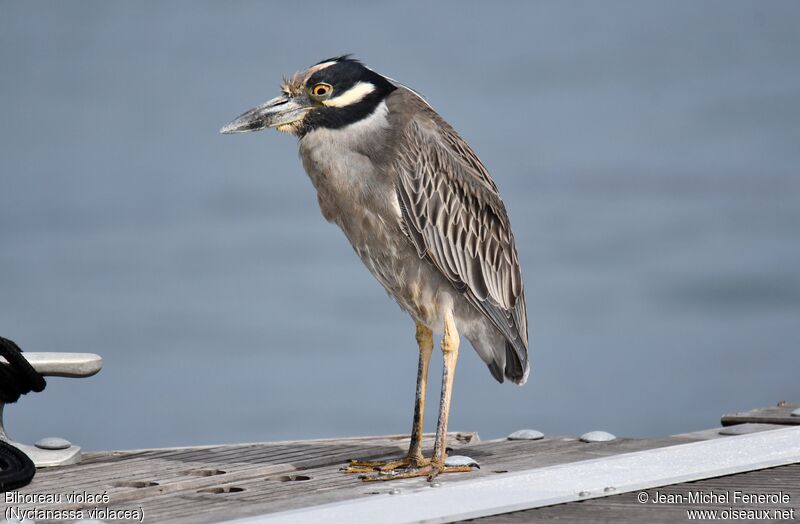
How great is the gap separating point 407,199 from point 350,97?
2.20 ft

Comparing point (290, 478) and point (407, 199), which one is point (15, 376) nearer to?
point (290, 478)

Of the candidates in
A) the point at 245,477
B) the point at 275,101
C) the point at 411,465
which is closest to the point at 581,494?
the point at 411,465

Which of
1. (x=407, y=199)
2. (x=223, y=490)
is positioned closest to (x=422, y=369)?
(x=407, y=199)

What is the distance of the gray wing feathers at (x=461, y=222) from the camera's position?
672 cm

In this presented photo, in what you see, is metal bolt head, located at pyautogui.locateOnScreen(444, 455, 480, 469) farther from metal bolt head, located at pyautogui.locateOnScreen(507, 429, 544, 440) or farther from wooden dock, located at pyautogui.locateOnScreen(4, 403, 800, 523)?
metal bolt head, located at pyautogui.locateOnScreen(507, 429, 544, 440)

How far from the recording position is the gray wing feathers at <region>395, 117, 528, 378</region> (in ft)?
22.1

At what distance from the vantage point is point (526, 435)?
25.0 ft

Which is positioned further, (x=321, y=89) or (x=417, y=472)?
(x=321, y=89)

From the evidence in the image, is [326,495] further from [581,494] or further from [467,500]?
[581,494]

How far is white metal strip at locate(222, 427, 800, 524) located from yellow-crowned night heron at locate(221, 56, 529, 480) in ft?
3.01

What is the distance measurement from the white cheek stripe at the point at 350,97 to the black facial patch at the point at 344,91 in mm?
16

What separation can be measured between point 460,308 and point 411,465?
3.15 ft

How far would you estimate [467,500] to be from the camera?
5.25 meters

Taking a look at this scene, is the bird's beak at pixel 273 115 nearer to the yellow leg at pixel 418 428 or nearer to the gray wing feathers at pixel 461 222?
the gray wing feathers at pixel 461 222
